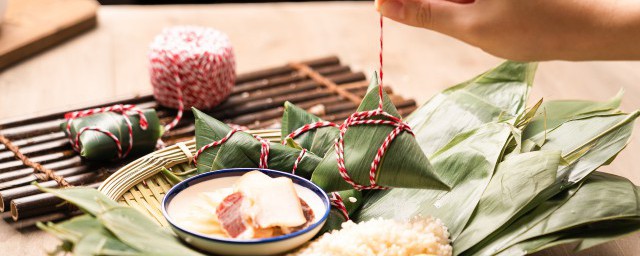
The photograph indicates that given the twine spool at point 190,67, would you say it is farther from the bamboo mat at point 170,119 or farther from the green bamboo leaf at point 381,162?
the green bamboo leaf at point 381,162

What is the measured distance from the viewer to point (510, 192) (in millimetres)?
1055

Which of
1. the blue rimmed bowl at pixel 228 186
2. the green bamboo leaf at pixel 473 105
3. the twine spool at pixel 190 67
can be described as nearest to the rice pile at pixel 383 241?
the blue rimmed bowl at pixel 228 186

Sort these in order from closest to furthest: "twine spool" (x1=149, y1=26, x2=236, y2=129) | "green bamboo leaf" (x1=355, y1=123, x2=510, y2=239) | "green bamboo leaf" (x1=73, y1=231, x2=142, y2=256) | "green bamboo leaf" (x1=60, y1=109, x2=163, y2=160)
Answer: "green bamboo leaf" (x1=73, y1=231, x2=142, y2=256)
"green bamboo leaf" (x1=355, y1=123, x2=510, y2=239)
"green bamboo leaf" (x1=60, y1=109, x2=163, y2=160)
"twine spool" (x1=149, y1=26, x2=236, y2=129)

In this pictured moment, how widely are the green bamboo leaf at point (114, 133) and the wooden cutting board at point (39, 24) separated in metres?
0.51

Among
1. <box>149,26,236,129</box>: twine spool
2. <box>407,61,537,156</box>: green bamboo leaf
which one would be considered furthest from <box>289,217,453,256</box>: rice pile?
<box>149,26,236,129</box>: twine spool

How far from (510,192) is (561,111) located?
0.93ft

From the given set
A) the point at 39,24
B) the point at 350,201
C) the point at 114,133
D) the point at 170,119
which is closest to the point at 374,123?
the point at 350,201

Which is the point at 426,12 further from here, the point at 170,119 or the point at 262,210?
the point at 170,119

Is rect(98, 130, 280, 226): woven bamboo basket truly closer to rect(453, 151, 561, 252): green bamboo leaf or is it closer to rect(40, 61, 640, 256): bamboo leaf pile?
rect(40, 61, 640, 256): bamboo leaf pile

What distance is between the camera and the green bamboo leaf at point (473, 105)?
1.26m

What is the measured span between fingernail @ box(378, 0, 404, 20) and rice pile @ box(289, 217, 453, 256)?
298 mm

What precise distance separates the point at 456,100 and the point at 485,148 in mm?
181

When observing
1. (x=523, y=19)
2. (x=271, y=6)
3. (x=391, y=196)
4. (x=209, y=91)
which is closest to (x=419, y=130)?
(x=391, y=196)

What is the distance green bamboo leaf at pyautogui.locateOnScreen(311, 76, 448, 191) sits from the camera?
1.03 meters
